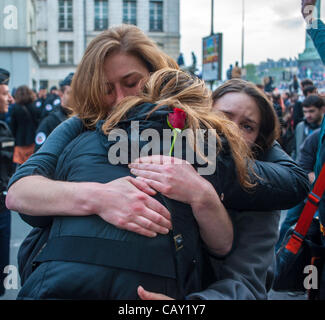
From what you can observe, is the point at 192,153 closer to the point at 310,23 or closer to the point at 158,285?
the point at 158,285

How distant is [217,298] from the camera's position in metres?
1.26

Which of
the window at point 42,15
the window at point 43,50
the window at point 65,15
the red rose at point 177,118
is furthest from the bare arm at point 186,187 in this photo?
the window at point 42,15

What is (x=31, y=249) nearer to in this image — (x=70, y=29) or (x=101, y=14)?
(x=101, y=14)

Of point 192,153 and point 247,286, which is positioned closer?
point 192,153

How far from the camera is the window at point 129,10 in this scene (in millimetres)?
27109

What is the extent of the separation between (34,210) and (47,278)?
0.25 metres

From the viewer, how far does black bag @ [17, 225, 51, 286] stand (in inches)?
51.3

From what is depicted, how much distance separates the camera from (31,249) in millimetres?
1353

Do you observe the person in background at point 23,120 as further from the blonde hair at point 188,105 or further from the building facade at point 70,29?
the building facade at point 70,29

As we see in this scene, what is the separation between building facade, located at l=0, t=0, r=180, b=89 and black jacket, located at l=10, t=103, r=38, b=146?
14049mm

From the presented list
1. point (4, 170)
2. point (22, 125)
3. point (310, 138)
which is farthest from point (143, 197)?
point (22, 125)

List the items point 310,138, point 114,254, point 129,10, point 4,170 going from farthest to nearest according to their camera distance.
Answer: point 129,10
point 310,138
point 4,170
point 114,254

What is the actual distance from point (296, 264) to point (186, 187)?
1.33 meters

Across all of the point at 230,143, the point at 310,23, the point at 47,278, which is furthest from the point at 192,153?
the point at 310,23
